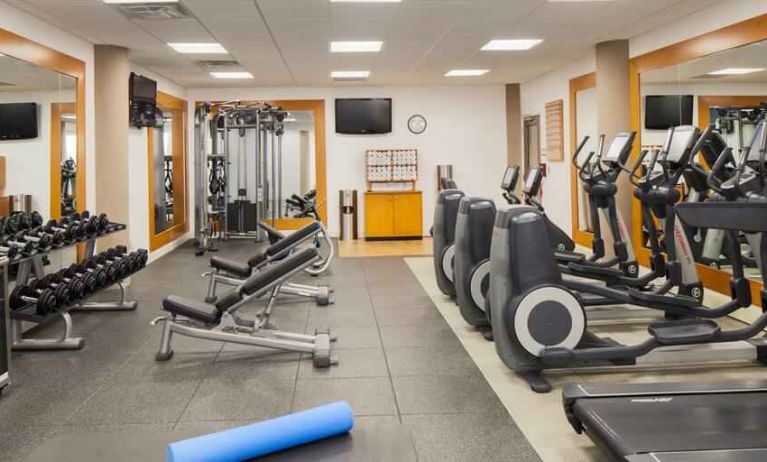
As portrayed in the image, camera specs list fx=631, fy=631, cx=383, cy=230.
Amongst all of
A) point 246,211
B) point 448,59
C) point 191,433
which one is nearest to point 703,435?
point 191,433

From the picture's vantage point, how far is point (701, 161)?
539 cm

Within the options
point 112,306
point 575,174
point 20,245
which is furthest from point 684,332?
point 575,174

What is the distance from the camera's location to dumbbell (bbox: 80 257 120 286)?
4.81 meters

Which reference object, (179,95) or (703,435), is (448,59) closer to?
(179,95)

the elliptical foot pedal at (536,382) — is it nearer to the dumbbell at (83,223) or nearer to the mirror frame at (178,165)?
the dumbbell at (83,223)

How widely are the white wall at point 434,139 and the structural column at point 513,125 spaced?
0.07 metres

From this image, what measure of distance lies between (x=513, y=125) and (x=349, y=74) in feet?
10.2

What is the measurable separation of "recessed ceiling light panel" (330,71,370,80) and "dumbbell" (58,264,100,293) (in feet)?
16.7

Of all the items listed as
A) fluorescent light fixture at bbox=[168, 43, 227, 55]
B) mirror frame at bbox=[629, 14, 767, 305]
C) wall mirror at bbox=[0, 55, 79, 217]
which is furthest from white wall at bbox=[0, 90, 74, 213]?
mirror frame at bbox=[629, 14, 767, 305]

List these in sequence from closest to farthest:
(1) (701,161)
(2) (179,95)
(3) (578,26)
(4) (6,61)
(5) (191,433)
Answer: (5) (191,433) → (4) (6,61) → (1) (701,161) → (3) (578,26) → (2) (179,95)

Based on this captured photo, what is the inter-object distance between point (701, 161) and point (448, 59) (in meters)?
3.60

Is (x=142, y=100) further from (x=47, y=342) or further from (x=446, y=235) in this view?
(x=446, y=235)

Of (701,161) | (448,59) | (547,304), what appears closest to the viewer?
(547,304)

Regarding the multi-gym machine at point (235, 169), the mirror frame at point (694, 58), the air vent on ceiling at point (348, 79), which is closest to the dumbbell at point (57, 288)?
the multi-gym machine at point (235, 169)
